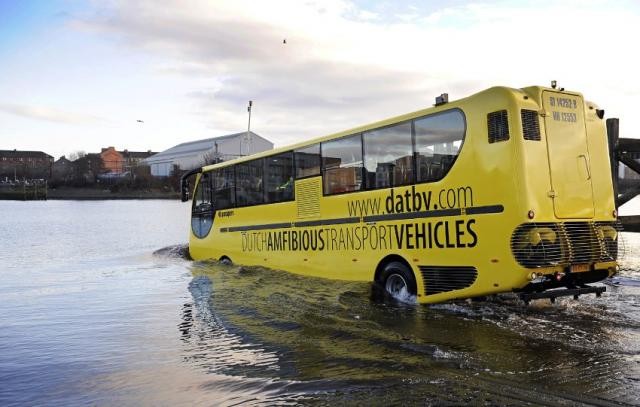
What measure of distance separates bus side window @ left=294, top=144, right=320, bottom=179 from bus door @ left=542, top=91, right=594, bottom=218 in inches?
203

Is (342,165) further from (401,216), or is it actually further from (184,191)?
(184,191)

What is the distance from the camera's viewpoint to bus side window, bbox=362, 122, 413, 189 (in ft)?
33.0

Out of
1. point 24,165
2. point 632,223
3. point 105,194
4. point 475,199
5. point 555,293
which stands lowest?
point 555,293

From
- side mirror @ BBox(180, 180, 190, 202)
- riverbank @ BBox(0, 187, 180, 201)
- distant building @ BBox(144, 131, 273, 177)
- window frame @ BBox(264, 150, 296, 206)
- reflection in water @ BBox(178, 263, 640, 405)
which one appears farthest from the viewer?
distant building @ BBox(144, 131, 273, 177)

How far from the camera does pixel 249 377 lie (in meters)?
6.46

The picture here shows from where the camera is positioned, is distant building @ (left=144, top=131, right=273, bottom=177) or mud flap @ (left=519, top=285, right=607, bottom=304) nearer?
mud flap @ (left=519, top=285, right=607, bottom=304)

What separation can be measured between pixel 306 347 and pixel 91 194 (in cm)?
11483

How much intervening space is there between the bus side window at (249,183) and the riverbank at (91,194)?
97.7m

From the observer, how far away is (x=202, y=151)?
12219cm

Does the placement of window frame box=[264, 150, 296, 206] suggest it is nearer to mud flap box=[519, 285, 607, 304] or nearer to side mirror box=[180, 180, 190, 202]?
side mirror box=[180, 180, 190, 202]

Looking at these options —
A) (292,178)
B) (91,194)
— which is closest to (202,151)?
(91,194)

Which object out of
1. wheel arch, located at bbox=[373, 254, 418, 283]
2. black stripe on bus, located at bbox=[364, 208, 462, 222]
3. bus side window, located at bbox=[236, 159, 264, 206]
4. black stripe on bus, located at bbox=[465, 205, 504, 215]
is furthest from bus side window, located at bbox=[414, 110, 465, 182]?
bus side window, located at bbox=[236, 159, 264, 206]

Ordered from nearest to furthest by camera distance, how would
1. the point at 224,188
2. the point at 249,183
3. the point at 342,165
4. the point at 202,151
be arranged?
the point at 342,165, the point at 249,183, the point at 224,188, the point at 202,151

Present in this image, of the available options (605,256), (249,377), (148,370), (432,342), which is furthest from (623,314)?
(148,370)
